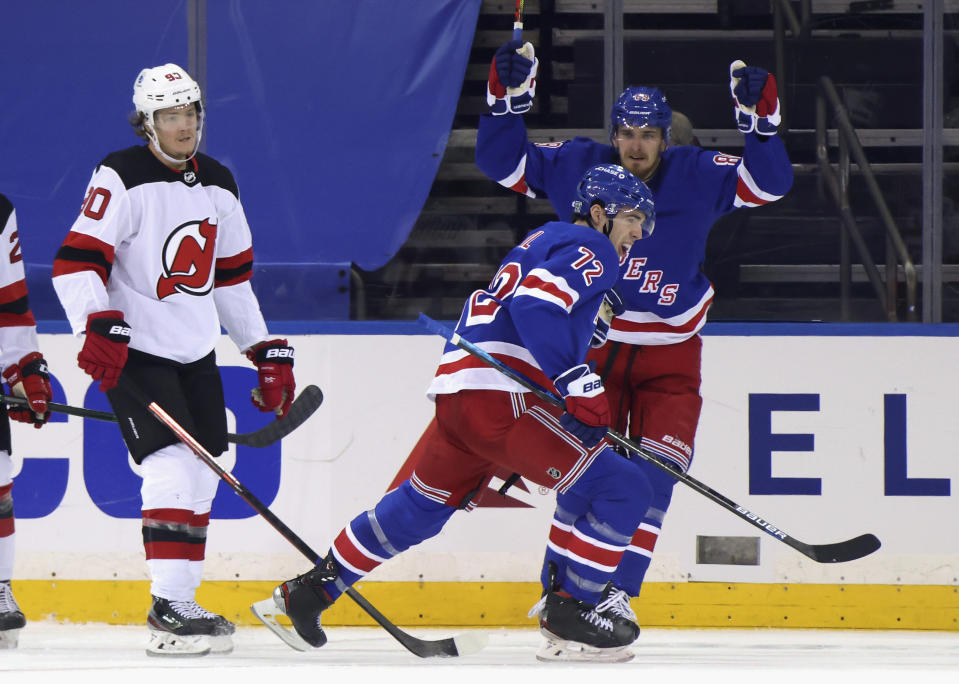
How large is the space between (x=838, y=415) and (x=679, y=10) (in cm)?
128

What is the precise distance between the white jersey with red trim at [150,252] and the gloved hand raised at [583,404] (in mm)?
926

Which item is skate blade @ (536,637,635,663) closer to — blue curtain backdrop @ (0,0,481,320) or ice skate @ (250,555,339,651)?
ice skate @ (250,555,339,651)

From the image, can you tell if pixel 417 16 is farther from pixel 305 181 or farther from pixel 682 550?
pixel 682 550

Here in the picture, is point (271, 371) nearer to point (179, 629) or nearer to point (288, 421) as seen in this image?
point (288, 421)

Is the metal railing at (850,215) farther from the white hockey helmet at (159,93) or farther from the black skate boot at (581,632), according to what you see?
the white hockey helmet at (159,93)

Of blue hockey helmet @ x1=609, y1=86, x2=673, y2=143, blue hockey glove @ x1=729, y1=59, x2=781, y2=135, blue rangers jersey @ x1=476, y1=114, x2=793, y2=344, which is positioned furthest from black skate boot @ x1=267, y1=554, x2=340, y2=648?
blue hockey glove @ x1=729, y1=59, x2=781, y2=135

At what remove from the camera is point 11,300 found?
366 centimetres

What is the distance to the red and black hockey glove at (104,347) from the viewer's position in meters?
3.32

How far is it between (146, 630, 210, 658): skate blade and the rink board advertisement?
30.4 inches

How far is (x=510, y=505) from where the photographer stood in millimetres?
4262

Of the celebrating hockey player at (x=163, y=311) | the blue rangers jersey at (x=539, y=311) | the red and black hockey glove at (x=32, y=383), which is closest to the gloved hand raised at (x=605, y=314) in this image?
the blue rangers jersey at (x=539, y=311)

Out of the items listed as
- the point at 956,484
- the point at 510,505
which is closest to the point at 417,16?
the point at 510,505

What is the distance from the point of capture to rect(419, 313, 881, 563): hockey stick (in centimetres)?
336

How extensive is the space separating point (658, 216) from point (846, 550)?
3.24ft
